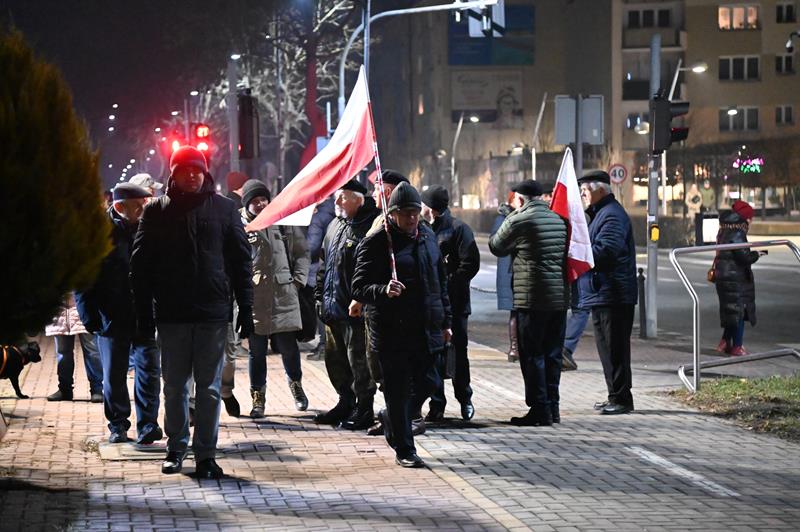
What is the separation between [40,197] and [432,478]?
3730mm

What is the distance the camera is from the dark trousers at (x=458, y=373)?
1053 centimetres

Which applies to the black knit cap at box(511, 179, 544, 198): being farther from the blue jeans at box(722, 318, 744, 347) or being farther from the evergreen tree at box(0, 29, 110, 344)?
the blue jeans at box(722, 318, 744, 347)

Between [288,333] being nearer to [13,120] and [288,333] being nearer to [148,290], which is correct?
[148,290]

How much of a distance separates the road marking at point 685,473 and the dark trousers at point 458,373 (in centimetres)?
166

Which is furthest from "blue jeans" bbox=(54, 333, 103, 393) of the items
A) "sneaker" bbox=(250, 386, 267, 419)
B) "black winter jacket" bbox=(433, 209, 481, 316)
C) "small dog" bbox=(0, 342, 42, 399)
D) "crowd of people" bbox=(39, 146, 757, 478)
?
"black winter jacket" bbox=(433, 209, 481, 316)

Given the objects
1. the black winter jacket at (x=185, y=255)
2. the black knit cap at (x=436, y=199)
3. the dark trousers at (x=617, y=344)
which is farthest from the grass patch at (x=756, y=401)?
the black winter jacket at (x=185, y=255)

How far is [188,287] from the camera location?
825 cm

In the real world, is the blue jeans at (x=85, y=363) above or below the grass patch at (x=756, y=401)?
above

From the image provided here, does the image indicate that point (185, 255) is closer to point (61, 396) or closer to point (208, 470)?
point (208, 470)

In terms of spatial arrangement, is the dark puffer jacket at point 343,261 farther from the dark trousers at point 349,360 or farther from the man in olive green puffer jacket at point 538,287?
the man in olive green puffer jacket at point 538,287

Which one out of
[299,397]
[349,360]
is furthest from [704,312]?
[349,360]

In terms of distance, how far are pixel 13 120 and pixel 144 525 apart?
8.41 feet

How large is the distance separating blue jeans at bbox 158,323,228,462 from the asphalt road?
361 inches

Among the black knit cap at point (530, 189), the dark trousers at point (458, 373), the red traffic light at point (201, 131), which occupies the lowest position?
the dark trousers at point (458, 373)
